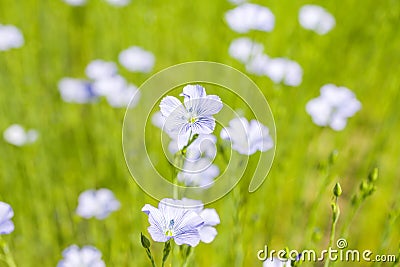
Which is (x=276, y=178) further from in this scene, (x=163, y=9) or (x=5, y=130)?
(x=163, y=9)

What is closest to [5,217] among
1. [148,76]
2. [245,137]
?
[245,137]

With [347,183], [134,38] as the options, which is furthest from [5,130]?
[347,183]

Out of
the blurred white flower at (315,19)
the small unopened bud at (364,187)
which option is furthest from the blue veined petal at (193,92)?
the blurred white flower at (315,19)

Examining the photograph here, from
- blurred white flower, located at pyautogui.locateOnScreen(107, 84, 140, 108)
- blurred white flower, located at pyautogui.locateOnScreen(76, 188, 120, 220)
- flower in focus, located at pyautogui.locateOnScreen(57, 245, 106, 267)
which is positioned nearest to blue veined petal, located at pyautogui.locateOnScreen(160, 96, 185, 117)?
flower in focus, located at pyautogui.locateOnScreen(57, 245, 106, 267)

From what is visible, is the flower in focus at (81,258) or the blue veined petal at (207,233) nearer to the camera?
the blue veined petal at (207,233)

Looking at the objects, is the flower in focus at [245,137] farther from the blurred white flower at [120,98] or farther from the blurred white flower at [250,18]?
the blurred white flower at [250,18]

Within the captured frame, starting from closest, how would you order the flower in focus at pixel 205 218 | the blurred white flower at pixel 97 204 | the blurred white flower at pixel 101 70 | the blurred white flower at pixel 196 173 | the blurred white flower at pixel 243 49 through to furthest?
the flower in focus at pixel 205 218
the blurred white flower at pixel 196 173
the blurred white flower at pixel 97 204
the blurred white flower at pixel 101 70
the blurred white flower at pixel 243 49

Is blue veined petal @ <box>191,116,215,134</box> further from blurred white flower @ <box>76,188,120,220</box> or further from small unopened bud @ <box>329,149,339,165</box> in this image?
blurred white flower @ <box>76,188,120,220</box>
